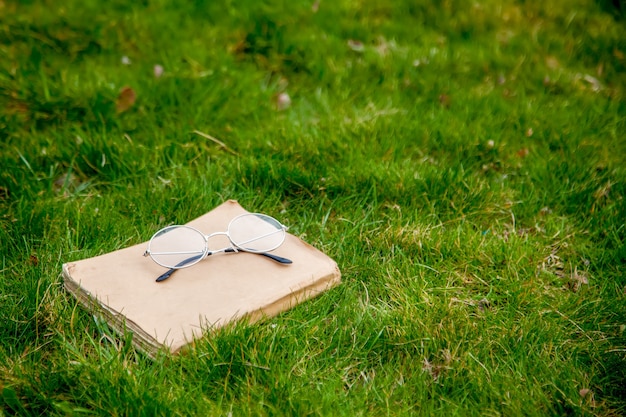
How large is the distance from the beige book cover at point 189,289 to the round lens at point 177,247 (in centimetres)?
4

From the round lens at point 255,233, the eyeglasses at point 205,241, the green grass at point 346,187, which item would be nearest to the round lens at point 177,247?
the eyeglasses at point 205,241

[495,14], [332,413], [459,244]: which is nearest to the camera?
[332,413]

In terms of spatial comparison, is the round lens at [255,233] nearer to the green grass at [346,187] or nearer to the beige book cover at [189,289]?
the beige book cover at [189,289]

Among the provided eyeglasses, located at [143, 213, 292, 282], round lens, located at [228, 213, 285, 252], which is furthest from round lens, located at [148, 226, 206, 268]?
round lens, located at [228, 213, 285, 252]

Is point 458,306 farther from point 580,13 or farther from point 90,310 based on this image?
point 580,13

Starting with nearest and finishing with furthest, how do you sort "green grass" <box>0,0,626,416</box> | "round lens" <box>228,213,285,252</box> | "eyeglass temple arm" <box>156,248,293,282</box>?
"green grass" <box>0,0,626,416</box> < "eyeglass temple arm" <box>156,248,293,282</box> < "round lens" <box>228,213,285,252</box>

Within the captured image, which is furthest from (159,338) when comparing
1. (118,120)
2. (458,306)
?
(118,120)

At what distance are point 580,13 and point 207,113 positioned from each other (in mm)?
3512

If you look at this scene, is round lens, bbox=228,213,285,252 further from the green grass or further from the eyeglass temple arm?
the green grass

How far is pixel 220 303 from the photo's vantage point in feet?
6.71

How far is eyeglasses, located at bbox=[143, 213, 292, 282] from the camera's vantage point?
7.17 ft

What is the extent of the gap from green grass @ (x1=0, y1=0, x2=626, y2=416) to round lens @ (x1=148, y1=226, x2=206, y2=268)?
32cm

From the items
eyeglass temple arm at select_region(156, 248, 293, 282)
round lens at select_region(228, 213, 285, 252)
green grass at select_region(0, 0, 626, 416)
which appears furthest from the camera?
round lens at select_region(228, 213, 285, 252)

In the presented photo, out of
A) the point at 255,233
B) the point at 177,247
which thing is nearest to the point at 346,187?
the point at 255,233
